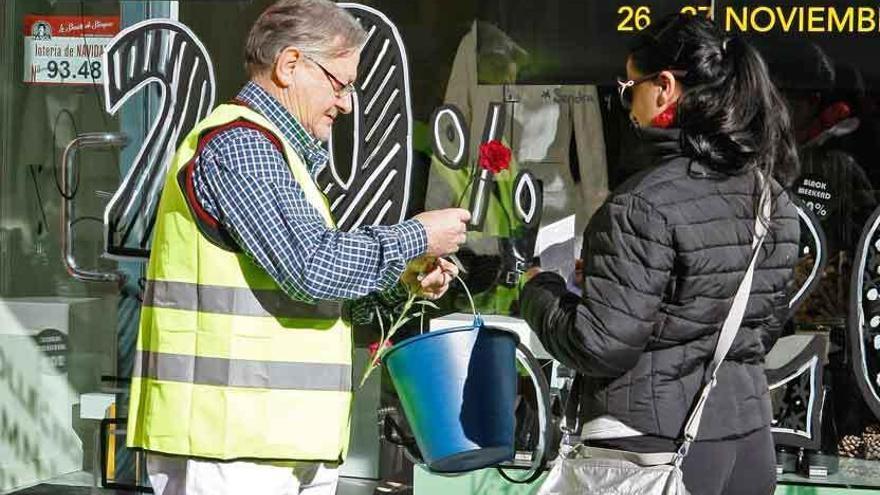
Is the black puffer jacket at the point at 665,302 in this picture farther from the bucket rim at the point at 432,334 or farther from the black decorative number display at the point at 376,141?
the black decorative number display at the point at 376,141

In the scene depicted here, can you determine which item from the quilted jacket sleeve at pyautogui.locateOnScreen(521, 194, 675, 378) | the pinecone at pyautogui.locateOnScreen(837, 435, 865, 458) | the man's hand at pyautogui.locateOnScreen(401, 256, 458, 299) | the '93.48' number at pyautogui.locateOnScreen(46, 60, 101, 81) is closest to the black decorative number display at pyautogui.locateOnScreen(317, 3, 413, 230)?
the '93.48' number at pyautogui.locateOnScreen(46, 60, 101, 81)

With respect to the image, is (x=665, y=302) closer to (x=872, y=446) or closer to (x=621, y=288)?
(x=621, y=288)

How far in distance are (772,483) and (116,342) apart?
126 inches

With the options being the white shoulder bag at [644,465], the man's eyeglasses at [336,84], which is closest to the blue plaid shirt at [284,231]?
the man's eyeglasses at [336,84]

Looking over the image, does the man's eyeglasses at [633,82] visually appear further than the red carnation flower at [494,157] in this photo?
No

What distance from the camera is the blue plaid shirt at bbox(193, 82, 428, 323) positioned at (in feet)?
8.72

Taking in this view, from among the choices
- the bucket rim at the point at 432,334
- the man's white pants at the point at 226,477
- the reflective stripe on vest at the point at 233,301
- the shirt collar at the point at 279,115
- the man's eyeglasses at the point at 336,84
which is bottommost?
the man's white pants at the point at 226,477

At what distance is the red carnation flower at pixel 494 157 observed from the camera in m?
5.13

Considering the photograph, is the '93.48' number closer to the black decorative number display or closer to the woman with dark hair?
the black decorative number display

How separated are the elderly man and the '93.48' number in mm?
2722

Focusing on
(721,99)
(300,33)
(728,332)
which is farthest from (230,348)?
(721,99)

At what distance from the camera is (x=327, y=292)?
2697 millimetres

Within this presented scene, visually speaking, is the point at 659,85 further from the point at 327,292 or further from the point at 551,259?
the point at 551,259

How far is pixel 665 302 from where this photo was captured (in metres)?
2.94
